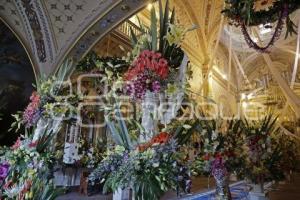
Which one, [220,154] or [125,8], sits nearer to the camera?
[220,154]

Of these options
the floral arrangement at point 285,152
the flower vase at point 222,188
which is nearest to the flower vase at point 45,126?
the flower vase at point 222,188

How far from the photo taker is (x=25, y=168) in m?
2.09

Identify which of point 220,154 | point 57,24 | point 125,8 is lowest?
point 220,154

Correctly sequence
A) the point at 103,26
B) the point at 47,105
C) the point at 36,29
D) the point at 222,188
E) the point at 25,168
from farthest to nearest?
the point at 36,29
the point at 103,26
the point at 222,188
the point at 47,105
the point at 25,168

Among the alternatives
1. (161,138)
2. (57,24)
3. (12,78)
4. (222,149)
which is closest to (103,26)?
(57,24)

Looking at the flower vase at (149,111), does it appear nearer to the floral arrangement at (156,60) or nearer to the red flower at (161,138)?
the floral arrangement at (156,60)

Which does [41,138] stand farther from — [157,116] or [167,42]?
[167,42]

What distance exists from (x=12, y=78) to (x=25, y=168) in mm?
5345

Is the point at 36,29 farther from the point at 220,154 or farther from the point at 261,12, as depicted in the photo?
the point at 220,154

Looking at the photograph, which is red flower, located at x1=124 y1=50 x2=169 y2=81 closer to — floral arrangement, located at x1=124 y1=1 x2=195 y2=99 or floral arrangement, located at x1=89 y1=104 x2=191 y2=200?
floral arrangement, located at x1=124 y1=1 x2=195 y2=99

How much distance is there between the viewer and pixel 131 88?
5.66 feet

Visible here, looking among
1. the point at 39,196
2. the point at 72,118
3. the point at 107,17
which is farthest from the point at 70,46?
the point at 39,196

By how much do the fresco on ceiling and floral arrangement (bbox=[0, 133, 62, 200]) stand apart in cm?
446

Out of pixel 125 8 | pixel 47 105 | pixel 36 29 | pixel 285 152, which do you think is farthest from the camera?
pixel 36 29
